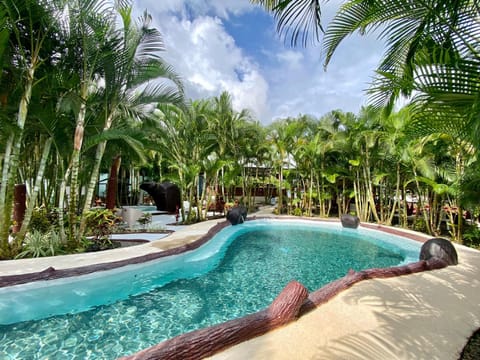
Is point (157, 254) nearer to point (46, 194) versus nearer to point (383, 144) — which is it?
point (46, 194)

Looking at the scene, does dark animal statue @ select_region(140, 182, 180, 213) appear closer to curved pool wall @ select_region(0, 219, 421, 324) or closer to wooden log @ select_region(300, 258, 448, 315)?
curved pool wall @ select_region(0, 219, 421, 324)

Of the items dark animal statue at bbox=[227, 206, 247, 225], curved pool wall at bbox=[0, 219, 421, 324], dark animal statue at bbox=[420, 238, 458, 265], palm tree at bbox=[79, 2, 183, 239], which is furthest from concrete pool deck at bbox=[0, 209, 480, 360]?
dark animal statue at bbox=[227, 206, 247, 225]

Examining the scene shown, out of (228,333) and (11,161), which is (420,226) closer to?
(228,333)

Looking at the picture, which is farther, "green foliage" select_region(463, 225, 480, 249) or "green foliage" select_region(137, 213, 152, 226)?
"green foliage" select_region(137, 213, 152, 226)

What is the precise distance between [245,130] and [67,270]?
1138cm

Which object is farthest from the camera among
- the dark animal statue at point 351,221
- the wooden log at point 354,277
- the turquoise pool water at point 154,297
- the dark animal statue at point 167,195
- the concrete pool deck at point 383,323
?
the dark animal statue at point 167,195

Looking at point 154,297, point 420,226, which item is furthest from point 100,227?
point 420,226

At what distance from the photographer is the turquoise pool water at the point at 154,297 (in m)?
3.05

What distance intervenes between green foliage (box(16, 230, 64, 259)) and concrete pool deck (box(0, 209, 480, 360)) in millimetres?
536

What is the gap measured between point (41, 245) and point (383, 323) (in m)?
6.63

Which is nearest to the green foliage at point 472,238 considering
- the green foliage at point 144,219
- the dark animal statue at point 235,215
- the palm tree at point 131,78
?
the dark animal statue at point 235,215

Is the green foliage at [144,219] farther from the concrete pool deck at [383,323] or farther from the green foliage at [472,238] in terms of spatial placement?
the green foliage at [472,238]

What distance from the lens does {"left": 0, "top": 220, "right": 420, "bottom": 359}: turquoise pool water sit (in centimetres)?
305

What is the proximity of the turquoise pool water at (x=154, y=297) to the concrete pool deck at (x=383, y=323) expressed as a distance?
2.79ft
